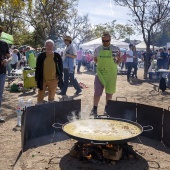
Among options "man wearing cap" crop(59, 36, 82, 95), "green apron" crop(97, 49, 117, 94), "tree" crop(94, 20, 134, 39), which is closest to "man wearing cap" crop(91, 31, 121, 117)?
"green apron" crop(97, 49, 117, 94)

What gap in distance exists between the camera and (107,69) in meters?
5.58

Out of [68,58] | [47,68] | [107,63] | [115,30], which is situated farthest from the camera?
[115,30]

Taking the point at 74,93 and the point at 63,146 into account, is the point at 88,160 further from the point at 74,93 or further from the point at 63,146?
the point at 74,93

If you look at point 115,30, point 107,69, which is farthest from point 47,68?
point 115,30

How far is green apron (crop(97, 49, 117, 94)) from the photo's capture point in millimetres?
5562

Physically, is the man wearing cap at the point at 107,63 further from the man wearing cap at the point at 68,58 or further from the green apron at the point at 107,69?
the man wearing cap at the point at 68,58

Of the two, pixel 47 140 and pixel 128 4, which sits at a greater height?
pixel 128 4

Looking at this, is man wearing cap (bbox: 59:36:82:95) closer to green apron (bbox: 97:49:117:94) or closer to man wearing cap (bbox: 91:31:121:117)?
man wearing cap (bbox: 91:31:121:117)

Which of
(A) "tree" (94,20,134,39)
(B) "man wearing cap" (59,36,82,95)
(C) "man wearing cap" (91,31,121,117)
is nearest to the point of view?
(C) "man wearing cap" (91,31,121,117)

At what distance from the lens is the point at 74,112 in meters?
5.38

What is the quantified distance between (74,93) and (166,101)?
3.22m

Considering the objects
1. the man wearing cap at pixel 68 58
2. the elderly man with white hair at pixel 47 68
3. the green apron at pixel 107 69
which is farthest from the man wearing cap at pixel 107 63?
the man wearing cap at pixel 68 58

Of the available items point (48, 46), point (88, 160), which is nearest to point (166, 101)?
point (48, 46)

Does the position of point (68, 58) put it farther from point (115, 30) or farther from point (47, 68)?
point (115, 30)
